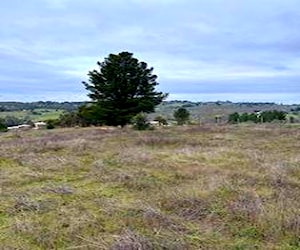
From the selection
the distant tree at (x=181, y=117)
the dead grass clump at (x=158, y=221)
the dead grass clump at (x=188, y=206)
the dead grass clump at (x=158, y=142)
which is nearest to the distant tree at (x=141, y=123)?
the dead grass clump at (x=158, y=142)

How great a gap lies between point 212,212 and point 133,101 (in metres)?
24.6

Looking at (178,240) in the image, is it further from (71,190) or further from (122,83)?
(122,83)

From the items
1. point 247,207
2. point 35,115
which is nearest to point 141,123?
point 247,207

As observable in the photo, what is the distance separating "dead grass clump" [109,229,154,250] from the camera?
4.80 metres

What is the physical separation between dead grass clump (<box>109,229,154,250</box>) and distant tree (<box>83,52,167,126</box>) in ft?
83.3

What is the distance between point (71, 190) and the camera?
809cm

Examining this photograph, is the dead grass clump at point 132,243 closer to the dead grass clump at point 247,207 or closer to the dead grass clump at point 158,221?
the dead grass clump at point 158,221

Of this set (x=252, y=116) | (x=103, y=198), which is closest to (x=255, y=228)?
(x=103, y=198)

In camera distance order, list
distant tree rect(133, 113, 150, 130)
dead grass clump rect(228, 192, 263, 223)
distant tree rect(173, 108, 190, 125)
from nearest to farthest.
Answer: dead grass clump rect(228, 192, 263, 223) → distant tree rect(133, 113, 150, 130) → distant tree rect(173, 108, 190, 125)

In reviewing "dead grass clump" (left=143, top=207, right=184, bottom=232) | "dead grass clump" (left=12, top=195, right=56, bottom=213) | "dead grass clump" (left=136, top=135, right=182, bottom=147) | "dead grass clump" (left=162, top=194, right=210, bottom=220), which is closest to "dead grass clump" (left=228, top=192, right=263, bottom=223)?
"dead grass clump" (left=162, top=194, right=210, bottom=220)

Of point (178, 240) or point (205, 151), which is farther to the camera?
point (205, 151)

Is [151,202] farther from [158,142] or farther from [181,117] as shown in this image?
[181,117]

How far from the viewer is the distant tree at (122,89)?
30.5 m

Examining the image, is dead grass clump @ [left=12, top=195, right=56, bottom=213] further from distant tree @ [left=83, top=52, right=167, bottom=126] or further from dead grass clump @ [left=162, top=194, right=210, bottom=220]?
distant tree @ [left=83, top=52, right=167, bottom=126]
